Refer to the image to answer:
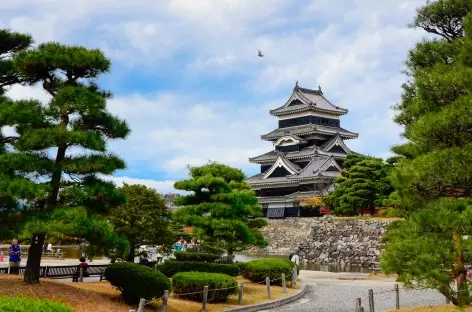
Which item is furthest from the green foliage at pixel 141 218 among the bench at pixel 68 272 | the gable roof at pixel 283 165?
the gable roof at pixel 283 165

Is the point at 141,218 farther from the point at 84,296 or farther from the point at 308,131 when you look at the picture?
the point at 308,131

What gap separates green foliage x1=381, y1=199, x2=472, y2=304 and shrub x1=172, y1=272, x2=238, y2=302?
5512mm

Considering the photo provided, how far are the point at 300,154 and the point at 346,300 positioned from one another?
4119 centimetres

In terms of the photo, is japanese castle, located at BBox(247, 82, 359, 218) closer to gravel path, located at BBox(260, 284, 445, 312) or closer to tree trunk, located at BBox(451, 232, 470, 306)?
gravel path, located at BBox(260, 284, 445, 312)

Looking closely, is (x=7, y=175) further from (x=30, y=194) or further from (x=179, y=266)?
(x=179, y=266)

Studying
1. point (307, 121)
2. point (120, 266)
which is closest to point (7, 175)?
point (120, 266)

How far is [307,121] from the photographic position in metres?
61.1

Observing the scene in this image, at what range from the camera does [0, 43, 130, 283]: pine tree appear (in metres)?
13.1

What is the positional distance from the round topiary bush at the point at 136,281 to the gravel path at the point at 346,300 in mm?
3913

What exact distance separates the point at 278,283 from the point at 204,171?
5481mm

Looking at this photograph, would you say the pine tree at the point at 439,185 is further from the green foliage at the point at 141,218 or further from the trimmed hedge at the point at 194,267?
the green foliage at the point at 141,218

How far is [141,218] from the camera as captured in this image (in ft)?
64.1

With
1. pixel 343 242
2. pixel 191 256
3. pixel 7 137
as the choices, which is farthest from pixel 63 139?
pixel 343 242

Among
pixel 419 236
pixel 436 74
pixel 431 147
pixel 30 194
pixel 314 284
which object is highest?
pixel 436 74
